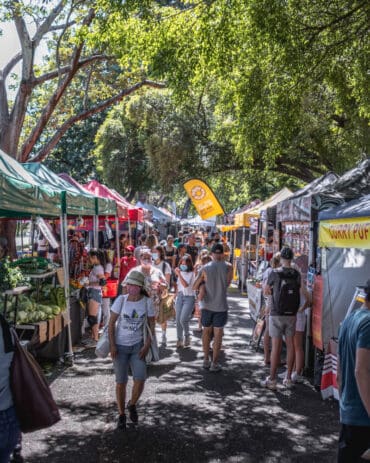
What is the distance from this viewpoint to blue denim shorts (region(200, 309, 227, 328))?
831 centimetres

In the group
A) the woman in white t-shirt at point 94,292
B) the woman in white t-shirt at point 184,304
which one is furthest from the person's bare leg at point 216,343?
the woman in white t-shirt at point 94,292

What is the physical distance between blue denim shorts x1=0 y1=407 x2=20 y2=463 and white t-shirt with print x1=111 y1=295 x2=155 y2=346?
2539 millimetres

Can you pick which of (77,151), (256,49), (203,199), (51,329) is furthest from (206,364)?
(77,151)

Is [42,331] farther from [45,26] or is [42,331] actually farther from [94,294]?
[45,26]

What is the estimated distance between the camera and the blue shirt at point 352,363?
11.5 ft

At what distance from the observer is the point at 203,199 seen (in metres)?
15.7

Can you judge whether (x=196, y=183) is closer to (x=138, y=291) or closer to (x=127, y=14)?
(x=127, y=14)

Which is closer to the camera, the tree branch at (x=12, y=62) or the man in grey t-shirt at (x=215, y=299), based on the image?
the man in grey t-shirt at (x=215, y=299)

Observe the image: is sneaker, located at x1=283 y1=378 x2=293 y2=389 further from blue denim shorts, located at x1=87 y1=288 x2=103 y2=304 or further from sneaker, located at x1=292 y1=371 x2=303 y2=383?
blue denim shorts, located at x1=87 y1=288 x2=103 y2=304

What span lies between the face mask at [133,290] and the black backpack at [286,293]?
7.46 feet

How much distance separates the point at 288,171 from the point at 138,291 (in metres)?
15.1

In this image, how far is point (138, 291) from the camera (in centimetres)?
593

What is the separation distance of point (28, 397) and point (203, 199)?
12.6m

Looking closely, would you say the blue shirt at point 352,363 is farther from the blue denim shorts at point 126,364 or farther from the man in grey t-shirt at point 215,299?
the man in grey t-shirt at point 215,299
